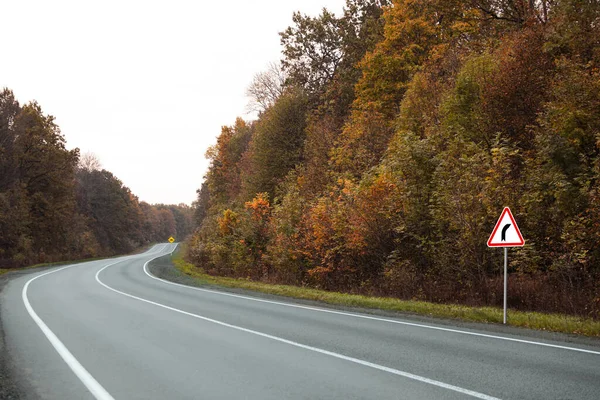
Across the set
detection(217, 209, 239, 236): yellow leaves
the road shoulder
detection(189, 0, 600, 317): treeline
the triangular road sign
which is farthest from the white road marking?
detection(217, 209, 239, 236): yellow leaves

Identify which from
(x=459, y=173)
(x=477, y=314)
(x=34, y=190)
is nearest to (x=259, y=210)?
(x=459, y=173)

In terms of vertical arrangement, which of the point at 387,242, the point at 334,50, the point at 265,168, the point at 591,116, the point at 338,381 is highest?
the point at 334,50

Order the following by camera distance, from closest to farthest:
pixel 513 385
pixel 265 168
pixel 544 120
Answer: pixel 513 385
pixel 544 120
pixel 265 168

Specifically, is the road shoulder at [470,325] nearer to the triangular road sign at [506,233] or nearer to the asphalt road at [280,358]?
the asphalt road at [280,358]

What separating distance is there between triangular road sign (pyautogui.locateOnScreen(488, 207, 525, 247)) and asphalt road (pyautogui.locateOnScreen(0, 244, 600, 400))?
2.39 m

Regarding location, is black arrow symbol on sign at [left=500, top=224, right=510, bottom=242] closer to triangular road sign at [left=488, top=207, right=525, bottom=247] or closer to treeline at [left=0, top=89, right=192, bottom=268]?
triangular road sign at [left=488, top=207, right=525, bottom=247]

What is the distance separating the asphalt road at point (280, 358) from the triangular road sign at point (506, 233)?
94.0 inches

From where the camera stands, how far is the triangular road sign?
10727mm

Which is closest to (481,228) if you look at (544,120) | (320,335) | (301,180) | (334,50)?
(544,120)

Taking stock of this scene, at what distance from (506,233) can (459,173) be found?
4113 millimetres

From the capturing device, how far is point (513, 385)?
566 cm

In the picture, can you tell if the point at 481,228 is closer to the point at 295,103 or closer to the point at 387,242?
the point at 387,242

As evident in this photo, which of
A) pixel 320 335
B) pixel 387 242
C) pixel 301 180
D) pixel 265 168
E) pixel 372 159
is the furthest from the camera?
pixel 265 168

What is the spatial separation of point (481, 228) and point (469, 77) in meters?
7.73
